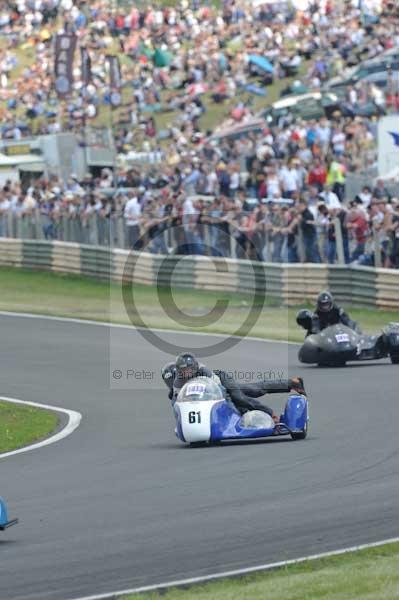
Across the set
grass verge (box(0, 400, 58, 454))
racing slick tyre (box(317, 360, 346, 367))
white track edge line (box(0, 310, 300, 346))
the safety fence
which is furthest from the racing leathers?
the safety fence

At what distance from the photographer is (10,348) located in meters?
22.7

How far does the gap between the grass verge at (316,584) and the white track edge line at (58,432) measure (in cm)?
619

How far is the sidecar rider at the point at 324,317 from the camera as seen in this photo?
18859mm

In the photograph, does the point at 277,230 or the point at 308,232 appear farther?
the point at 277,230

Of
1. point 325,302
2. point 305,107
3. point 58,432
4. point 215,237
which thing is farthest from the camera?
point 305,107

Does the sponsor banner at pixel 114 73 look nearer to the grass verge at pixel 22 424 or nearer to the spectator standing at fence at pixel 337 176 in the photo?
the spectator standing at fence at pixel 337 176

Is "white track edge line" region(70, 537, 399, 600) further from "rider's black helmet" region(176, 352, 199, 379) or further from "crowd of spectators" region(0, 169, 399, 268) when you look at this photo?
"crowd of spectators" region(0, 169, 399, 268)

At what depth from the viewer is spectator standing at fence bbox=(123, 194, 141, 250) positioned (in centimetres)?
2934

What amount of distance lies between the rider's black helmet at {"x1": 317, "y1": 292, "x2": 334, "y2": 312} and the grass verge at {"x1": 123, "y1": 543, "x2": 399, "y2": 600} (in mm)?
10592

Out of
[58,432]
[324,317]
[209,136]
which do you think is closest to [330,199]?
[324,317]

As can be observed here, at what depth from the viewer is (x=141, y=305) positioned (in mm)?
27812

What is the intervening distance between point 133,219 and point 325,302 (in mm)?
11099

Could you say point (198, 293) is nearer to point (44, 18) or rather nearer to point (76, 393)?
point (76, 393)

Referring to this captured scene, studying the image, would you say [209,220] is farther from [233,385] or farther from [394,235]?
[233,385]
